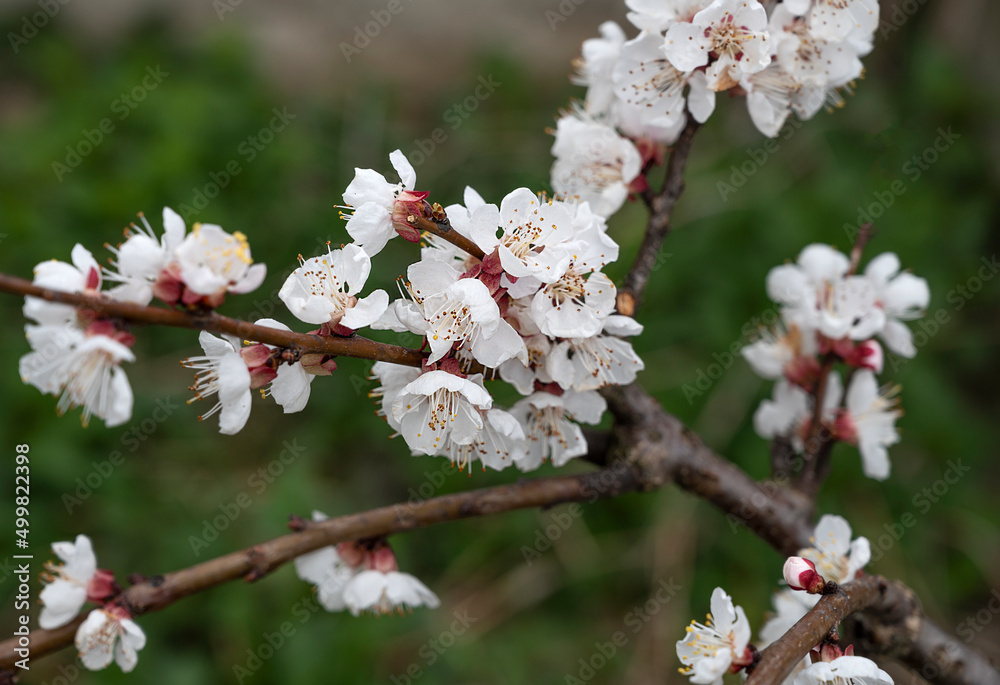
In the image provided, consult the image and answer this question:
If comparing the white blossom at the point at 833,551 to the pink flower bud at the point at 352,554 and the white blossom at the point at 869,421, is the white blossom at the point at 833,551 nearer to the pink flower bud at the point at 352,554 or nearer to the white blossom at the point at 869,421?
the white blossom at the point at 869,421

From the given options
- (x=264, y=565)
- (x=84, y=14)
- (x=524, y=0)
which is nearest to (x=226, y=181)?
(x=84, y=14)

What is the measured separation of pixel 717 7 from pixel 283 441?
8.10 feet

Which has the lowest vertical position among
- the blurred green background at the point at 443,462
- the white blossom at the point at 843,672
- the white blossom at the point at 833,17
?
the blurred green background at the point at 443,462

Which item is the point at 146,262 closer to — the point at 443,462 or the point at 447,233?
the point at 447,233

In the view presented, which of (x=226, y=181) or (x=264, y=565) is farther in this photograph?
(x=226, y=181)

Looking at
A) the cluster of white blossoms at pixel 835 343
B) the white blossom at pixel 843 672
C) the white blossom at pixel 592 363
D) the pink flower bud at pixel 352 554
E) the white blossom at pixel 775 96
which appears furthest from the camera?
the cluster of white blossoms at pixel 835 343

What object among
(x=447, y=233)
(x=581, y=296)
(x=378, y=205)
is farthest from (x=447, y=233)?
(x=581, y=296)

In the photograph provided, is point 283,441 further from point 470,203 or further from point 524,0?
point 524,0

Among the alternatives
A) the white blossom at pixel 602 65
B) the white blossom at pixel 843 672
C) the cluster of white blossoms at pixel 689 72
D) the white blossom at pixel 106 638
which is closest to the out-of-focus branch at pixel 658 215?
the cluster of white blossoms at pixel 689 72

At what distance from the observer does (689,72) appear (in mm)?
1293

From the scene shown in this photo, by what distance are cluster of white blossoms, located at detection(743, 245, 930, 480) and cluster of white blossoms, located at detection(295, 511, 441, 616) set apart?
86 centimetres

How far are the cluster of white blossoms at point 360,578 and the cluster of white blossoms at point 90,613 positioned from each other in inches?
12.3

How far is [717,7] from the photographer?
1.18 m

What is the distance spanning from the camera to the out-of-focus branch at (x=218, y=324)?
88 centimetres
